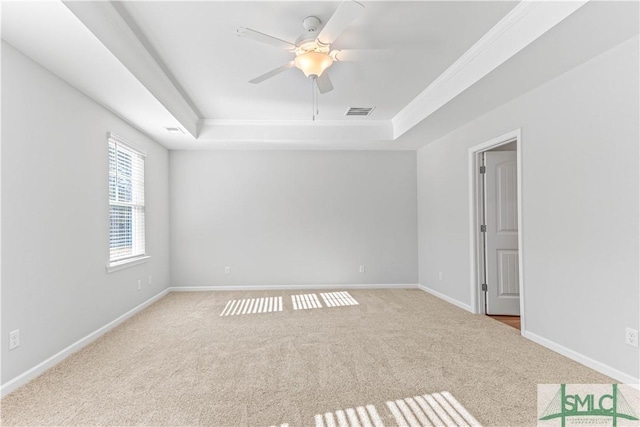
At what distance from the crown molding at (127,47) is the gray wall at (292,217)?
70.1 inches

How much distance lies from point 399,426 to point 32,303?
2.66 m

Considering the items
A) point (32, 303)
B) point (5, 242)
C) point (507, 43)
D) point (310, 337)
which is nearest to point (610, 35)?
point (507, 43)

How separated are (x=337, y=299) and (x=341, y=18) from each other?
12.5 ft

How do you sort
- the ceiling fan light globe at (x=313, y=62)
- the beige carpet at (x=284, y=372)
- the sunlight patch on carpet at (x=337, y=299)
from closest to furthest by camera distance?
1. the beige carpet at (x=284, y=372)
2. the ceiling fan light globe at (x=313, y=62)
3. the sunlight patch on carpet at (x=337, y=299)

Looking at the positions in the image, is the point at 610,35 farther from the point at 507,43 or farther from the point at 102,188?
the point at 102,188

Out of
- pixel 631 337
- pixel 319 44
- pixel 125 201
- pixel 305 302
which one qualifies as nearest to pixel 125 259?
pixel 125 201

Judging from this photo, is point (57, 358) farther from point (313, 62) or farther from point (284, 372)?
point (313, 62)

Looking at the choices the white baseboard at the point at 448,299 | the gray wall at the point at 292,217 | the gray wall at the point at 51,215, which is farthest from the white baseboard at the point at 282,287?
the gray wall at the point at 51,215

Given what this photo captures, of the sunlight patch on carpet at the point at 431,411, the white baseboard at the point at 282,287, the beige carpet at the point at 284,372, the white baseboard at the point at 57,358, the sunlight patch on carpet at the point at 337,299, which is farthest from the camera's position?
the white baseboard at the point at 282,287

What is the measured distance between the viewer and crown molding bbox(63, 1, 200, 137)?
83.8 inches

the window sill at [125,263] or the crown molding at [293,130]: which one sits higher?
the crown molding at [293,130]

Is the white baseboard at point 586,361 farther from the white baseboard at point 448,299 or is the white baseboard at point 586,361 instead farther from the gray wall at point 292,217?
the gray wall at point 292,217

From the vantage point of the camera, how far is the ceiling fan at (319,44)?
2.13m

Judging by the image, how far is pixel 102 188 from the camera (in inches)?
140
